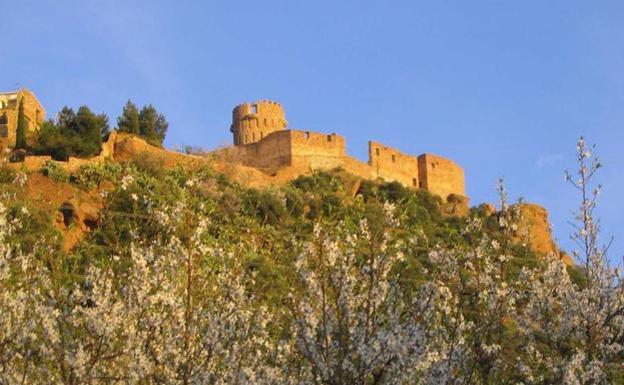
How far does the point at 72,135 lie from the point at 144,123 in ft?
26.7

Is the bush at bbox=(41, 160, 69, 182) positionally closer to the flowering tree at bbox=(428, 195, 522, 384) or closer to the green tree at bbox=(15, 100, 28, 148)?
the green tree at bbox=(15, 100, 28, 148)

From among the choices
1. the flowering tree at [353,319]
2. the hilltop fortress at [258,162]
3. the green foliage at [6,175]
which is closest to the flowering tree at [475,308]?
the flowering tree at [353,319]

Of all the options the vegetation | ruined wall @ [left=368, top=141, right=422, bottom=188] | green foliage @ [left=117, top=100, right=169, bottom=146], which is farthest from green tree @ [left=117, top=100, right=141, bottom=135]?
the vegetation

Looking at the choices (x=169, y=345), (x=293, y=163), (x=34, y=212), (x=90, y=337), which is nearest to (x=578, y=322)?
(x=169, y=345)

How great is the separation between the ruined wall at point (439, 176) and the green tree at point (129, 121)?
16842 mm

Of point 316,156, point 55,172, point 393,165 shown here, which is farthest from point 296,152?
point 55,172

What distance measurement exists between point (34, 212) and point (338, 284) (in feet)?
60.3

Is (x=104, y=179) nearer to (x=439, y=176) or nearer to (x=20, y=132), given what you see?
(x=20, y=132)

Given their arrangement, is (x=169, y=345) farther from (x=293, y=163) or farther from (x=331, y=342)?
(x=293, y=163)

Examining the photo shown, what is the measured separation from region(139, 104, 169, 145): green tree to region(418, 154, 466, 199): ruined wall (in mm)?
14874

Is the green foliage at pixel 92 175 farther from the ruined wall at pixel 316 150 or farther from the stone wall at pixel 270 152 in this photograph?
the ruined wall at pixel 316 150

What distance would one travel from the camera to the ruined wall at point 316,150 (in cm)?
5234

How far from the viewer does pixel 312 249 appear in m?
9.19

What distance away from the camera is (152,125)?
51.6m
